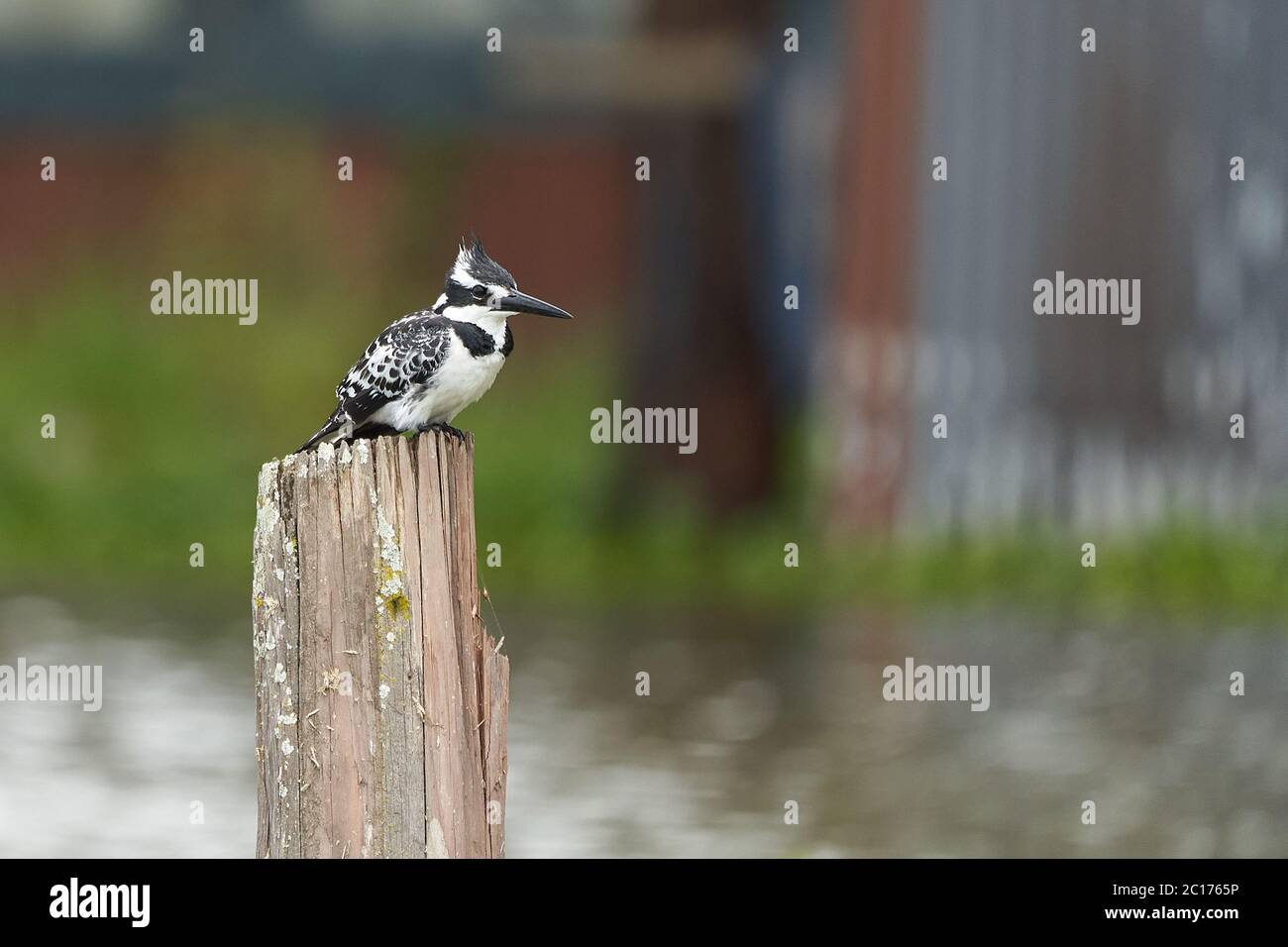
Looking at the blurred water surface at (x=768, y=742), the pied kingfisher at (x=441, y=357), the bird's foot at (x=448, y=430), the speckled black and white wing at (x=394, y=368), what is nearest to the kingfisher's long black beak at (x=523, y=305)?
the pied kingfisher at (x=441, y=357)

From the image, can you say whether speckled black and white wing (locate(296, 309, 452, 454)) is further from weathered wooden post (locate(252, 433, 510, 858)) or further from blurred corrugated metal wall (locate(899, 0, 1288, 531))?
blurred corrugated metal wall (locate(899, 0, 1288, 531))

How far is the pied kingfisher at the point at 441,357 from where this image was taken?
19.7ft

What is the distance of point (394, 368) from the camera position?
6.02 meters

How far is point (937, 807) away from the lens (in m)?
8.25

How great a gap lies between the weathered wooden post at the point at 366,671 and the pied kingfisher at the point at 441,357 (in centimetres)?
126

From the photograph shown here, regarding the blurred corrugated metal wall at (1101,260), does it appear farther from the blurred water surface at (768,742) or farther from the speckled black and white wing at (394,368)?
the speckled black and white wing at (394,368)

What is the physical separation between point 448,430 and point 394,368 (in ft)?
1.65

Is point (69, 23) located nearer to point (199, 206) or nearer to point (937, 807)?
point (199, 206)

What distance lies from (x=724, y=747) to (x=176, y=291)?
9.32 meters

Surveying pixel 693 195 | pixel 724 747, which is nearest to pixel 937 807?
pixel 724 747

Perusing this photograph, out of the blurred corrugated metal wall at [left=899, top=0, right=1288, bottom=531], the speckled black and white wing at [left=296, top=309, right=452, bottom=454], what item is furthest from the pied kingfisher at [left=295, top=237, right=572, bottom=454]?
the blurred corrugated metal wall at [left=899, top=0, right=1288, bottom=531]

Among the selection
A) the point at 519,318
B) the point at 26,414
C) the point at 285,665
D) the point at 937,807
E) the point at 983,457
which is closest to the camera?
the point at 285,665

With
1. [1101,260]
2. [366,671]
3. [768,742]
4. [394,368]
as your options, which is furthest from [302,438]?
[366,671]

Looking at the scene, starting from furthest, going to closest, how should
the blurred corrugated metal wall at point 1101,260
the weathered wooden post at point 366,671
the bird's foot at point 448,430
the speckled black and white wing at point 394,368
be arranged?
the blurred corrugated metal wall at point 1101,260 < the speckled black and white wing at point 394,368 < the bird's foot at point 448,430 < the weathered wooden post at point 366,671
